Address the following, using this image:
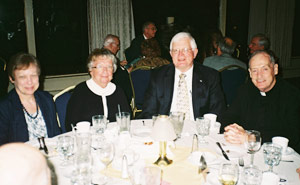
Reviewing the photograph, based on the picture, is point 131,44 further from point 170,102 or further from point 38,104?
point 38,104

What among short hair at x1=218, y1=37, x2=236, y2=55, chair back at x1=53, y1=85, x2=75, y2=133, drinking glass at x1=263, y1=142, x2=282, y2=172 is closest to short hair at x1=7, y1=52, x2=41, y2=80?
chair back at x1=53, y1=85, x2=75, y2=133

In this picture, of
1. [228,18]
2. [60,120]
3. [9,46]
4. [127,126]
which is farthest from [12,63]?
[228,18]

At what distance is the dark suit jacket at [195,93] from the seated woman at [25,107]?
1086mm

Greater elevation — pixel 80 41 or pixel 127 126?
pixel 80 41

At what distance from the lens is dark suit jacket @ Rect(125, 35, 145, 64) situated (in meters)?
6.37

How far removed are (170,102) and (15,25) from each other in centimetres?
449

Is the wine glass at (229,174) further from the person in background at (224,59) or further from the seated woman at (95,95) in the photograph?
the person in background at (224,59)

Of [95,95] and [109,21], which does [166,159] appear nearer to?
[95,95]

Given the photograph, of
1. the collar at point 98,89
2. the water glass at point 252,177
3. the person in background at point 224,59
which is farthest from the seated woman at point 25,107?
the person in background at point 224,59

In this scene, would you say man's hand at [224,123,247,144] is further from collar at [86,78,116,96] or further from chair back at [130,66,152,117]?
chair back at [130,66,152,117]

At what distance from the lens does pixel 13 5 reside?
5637 millimetres

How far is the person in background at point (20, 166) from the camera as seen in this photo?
2.68 ft

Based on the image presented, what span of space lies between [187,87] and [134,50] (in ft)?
12.0

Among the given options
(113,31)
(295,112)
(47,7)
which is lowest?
(295,112)
